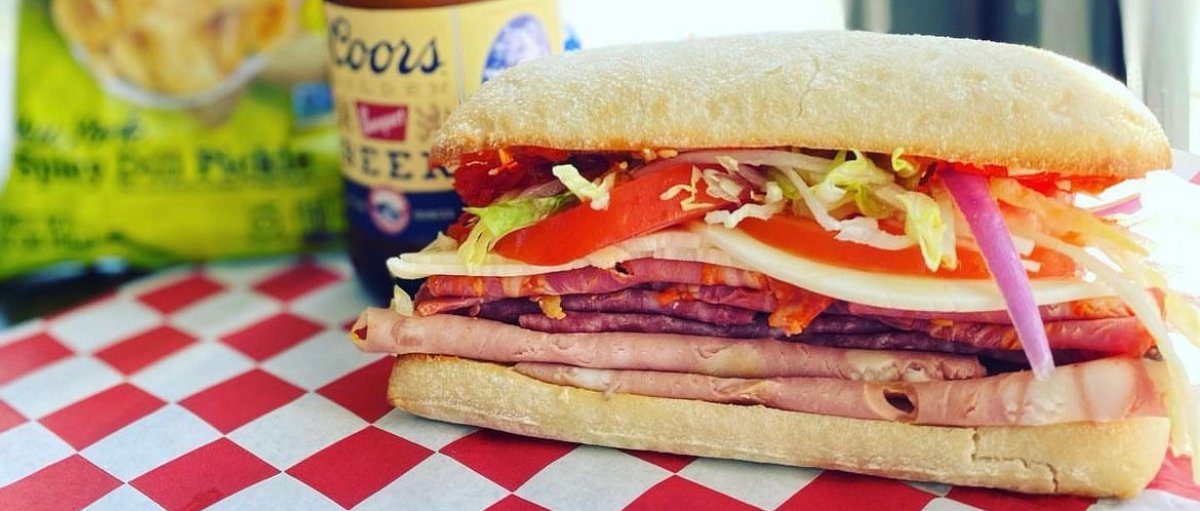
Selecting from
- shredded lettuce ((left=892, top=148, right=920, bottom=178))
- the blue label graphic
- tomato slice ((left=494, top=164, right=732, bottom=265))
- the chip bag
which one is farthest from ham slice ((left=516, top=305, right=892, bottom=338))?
the chip bag

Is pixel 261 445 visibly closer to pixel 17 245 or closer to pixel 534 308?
pixel 534 308

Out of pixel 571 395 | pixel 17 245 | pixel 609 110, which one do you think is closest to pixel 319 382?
pixel 571 395

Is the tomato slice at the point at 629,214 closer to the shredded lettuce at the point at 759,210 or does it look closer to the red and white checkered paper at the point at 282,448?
the shredded lettuce at the point at 759,210

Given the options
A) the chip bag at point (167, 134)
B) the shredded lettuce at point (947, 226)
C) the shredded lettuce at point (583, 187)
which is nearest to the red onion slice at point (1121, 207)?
the shredded lettuce at point (947, 226)

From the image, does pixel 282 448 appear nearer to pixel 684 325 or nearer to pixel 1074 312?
pixel 684 325

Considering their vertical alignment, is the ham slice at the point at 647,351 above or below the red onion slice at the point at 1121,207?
below

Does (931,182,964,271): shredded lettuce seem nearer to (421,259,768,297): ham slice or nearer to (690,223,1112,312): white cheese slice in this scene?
(690,223,1112,312): white cheese slice
